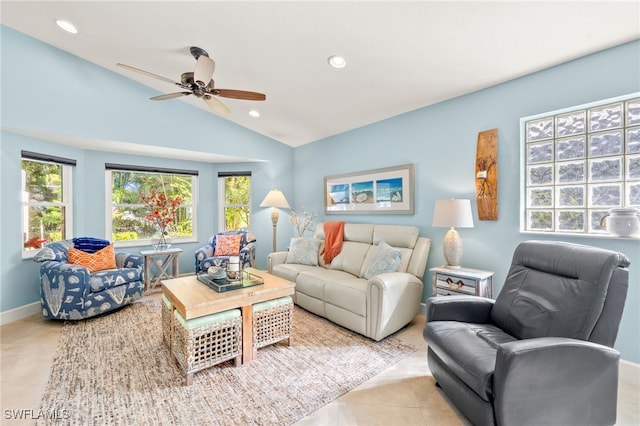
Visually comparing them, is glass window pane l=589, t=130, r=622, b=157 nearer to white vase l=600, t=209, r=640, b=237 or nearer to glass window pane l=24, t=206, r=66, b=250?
white vase l=600, t=209, r=640, b=237

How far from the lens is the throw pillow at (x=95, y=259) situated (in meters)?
3.32

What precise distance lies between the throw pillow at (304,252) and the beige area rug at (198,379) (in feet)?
3.74

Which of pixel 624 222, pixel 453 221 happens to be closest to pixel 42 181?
pixel 453 221

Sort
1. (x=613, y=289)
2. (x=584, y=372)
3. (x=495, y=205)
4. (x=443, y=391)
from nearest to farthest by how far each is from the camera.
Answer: (x=584, y=372), (x=613, y=289), (x=443, y=391), (x=495, y=205)

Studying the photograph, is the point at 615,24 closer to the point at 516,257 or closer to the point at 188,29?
the point at 516,257

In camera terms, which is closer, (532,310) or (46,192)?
(532,310)

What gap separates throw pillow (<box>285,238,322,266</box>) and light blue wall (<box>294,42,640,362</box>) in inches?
31.6

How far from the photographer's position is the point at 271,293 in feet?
7.89

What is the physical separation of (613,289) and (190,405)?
8.58 feet

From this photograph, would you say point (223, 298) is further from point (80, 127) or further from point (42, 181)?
point (42, 181)

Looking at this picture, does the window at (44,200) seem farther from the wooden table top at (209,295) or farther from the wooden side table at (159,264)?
the wooden table top at (209,295)

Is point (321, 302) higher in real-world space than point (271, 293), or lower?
lower

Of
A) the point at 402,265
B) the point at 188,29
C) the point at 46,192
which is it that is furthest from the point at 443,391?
the point at 46,192

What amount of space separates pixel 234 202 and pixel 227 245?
111 centimetres
